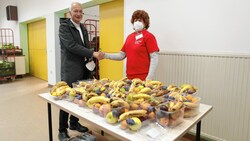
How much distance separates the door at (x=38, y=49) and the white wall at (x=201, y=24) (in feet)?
14.6

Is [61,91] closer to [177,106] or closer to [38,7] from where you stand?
Answer: [177,106]

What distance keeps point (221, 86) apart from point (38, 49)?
5.99 meters

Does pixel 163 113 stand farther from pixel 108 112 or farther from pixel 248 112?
pixel 248 112

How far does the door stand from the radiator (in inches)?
196

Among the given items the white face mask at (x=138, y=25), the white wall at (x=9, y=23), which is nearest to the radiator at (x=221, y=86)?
the white face mask at (x=138, y=25)

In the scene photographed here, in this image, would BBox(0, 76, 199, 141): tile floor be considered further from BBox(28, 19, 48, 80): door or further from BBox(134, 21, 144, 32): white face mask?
BBox(28, 19, 48, 80): door

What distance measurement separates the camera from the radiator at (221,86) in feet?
6.05

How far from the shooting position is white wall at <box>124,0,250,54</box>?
1865 millimetres

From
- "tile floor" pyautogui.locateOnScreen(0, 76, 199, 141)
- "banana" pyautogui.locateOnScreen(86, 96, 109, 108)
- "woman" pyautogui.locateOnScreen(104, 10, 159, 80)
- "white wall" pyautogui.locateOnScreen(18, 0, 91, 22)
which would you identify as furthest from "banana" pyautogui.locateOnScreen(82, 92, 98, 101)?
"white wall" pyautogui.locateOnScreen(18, 0, 91, 22)

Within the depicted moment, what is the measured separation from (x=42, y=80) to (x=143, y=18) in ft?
17.3

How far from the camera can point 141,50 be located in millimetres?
1948

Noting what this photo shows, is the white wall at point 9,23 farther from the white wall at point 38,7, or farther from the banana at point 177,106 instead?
the banana at point 177,106

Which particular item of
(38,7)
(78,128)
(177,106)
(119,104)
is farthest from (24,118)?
(38,7)

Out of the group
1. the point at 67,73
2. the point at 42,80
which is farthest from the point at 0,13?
the point at 67,73
